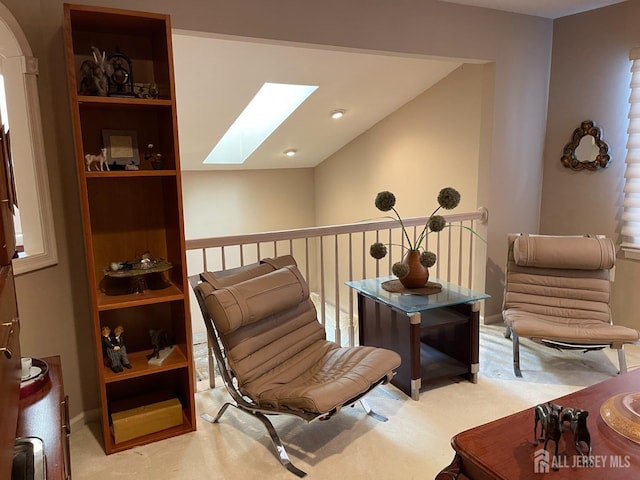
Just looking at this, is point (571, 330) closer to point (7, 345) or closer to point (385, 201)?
point (385, 201)

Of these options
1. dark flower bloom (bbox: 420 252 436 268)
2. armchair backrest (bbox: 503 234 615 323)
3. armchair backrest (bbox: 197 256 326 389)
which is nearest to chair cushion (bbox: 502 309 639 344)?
armchair backrest (bbox: 503 234 615 323)

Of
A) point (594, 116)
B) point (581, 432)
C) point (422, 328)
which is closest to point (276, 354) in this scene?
point (422, 328)

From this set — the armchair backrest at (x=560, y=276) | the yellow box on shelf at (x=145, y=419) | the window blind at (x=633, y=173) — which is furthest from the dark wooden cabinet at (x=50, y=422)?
the window blind at (x=633, y=173)

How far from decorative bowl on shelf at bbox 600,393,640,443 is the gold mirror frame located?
236 cm

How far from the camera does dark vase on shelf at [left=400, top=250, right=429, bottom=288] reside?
2.90 m

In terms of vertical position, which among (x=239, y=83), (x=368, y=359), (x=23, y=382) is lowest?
(x=368, y=359)

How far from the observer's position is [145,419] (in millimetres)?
2361

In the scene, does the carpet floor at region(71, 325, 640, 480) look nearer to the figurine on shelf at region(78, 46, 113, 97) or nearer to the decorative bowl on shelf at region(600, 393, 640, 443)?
the decorative bowl on shelf at region(600, 393, 640, 443)

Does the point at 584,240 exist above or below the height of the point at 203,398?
above

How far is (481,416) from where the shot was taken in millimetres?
2533

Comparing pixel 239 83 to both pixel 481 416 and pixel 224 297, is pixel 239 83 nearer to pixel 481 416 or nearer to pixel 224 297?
pixel 224 297

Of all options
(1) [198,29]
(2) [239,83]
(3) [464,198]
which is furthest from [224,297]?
(3) [464,198]

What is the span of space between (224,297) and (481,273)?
238 cm
